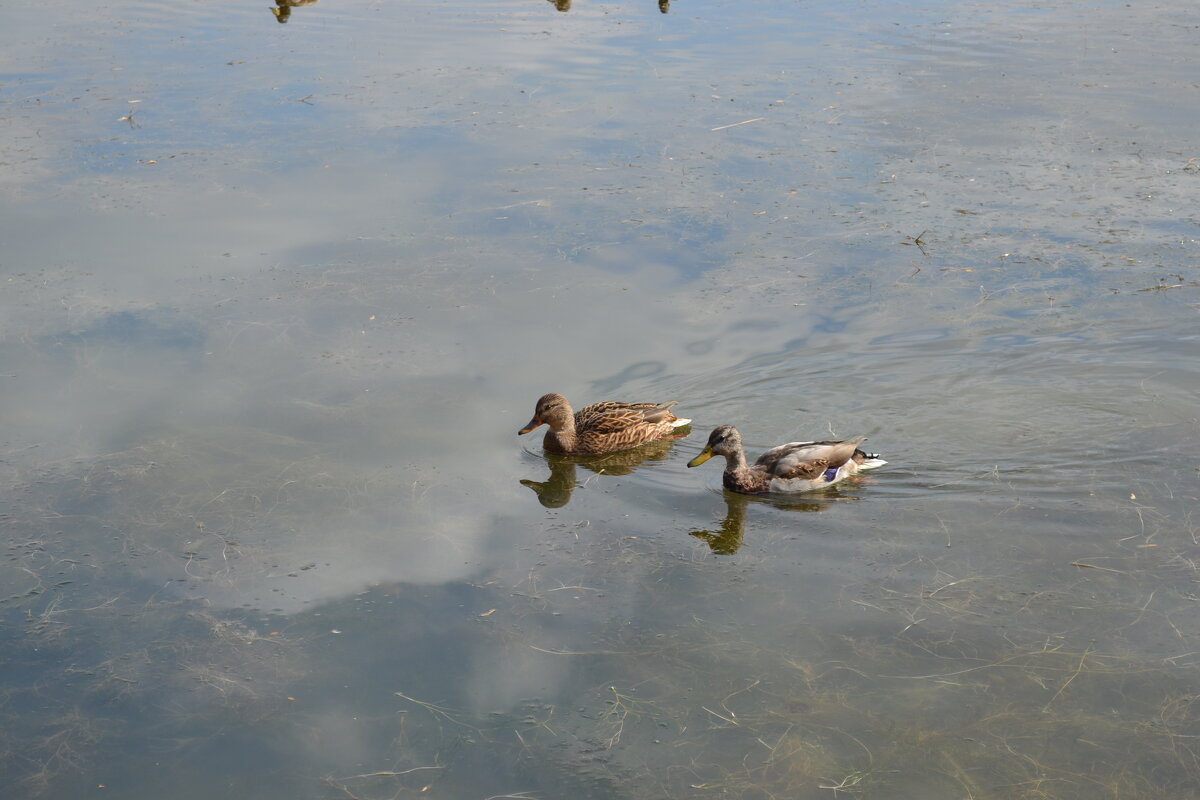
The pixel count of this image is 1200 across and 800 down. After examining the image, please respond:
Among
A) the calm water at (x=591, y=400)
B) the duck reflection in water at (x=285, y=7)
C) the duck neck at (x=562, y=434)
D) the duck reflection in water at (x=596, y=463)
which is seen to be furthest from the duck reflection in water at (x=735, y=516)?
the duck reflection in water at (x=285, y=7)

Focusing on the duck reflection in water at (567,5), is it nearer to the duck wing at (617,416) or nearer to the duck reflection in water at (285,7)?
the duck reflection in water at (285,7)

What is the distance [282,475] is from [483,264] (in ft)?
10.9

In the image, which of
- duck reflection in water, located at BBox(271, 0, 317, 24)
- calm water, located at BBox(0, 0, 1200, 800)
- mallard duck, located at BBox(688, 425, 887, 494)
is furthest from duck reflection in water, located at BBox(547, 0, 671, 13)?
mallard duck, located at BBox(688, 425, 887, 494)

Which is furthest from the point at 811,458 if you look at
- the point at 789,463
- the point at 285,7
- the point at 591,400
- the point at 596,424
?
the point at 285,7

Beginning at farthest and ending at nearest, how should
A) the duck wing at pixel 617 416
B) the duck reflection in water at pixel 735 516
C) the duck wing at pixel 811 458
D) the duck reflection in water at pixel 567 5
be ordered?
the duck reflection in water at pixel 567 5 < the duck wing at pixel 617 416 < the duck wing at pixel 811 458 < the duck reflection in water at pixel 735 516

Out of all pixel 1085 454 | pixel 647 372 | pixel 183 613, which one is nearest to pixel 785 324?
pixel 647 372

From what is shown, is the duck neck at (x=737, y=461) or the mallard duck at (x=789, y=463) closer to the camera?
the mallard duck at (x=789, y=463)

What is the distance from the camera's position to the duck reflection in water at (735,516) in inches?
272

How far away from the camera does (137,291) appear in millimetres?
9695

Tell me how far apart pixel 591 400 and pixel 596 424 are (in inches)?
22.3

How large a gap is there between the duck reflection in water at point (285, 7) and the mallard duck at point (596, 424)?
1226 cm

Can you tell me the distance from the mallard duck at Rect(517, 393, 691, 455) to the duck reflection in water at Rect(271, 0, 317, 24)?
40.2 ft

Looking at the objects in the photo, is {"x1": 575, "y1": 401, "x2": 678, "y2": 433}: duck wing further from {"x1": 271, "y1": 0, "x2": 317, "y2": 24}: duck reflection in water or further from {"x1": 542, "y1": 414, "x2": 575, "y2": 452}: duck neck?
{"x1": 271, "y1": 0, "x2": 317, "y2": 24}: duck reflection in water

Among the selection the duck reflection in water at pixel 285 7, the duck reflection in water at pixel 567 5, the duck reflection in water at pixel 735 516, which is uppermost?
the duck reflection in water at pixel 567 5
